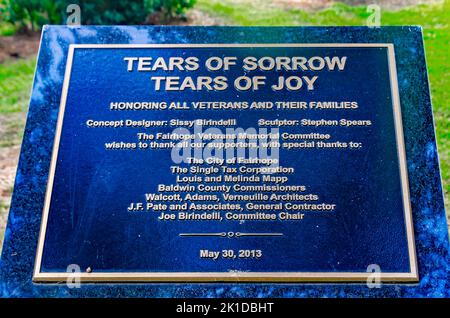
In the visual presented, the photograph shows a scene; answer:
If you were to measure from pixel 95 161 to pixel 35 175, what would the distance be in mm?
523

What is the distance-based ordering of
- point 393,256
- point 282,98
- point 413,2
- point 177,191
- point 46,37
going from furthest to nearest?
point 413,2 < point 46,37 < point 282,98 < point 177,191 < point 393,256

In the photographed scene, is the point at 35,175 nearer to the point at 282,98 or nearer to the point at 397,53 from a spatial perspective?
the point at 282,98

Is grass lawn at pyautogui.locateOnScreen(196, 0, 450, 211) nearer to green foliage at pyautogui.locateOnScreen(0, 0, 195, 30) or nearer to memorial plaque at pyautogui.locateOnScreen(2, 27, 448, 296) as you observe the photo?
green foliage at pyautogui.locateOnScreen(0, 0, 195, 30)

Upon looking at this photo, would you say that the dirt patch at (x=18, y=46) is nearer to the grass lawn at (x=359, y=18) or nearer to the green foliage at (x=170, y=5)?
the green foliage at (x=170, y=5)

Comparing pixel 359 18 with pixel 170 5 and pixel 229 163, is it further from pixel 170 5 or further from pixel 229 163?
pixel 229 163

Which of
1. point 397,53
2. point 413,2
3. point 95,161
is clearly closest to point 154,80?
point 95,161

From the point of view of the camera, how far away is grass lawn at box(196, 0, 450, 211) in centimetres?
714

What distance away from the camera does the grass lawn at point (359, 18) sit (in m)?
7.14

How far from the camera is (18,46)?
8.44 meters

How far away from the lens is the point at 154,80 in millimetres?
4629

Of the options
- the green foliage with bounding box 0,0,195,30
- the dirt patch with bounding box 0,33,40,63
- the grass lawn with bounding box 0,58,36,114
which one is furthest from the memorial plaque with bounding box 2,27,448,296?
the dirt patch with bounding box 0,33,40,63

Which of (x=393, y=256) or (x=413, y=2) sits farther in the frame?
(x=413, y=2)

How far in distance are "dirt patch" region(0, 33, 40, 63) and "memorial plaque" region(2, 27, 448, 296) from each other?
3.75m

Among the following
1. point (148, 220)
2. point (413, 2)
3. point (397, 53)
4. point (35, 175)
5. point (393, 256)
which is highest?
point (413, 2)
